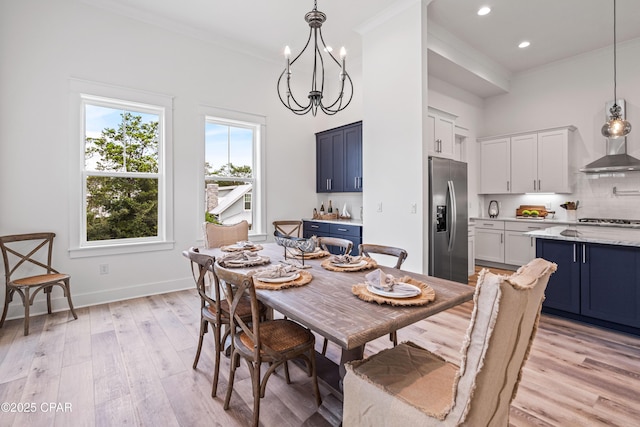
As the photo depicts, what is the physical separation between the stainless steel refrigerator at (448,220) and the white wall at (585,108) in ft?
7.56

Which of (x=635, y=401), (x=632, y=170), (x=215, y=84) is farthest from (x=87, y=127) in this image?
(x=632, y=170)

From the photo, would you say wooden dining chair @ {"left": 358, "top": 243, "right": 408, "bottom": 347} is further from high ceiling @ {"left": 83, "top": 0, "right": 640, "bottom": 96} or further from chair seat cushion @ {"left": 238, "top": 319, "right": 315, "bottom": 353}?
high ceiling @ {"left": 83, "top": 0, "right": 640, "bottom": 96}

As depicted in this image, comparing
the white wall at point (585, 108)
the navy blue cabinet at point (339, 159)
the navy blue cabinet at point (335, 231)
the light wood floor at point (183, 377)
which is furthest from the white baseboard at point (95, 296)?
the white wall at point (585, 108)

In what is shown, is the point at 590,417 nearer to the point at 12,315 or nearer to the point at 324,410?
the point at 324,410

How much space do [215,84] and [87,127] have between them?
1.72 metres

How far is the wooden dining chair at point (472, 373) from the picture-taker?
93 cm

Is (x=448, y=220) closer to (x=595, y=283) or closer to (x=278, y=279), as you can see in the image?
(x=595, y=283)

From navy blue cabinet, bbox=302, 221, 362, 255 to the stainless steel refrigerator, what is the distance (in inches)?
42.2

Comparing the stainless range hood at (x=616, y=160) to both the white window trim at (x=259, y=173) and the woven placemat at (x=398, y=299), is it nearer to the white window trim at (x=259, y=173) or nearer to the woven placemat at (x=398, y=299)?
the woven placemat at (x=398, y=299)

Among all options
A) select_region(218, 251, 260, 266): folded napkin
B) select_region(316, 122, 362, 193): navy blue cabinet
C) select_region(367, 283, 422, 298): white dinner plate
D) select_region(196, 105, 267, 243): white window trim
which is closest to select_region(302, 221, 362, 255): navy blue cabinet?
select_region(316, 122, 362, 193): navy blue cabinet

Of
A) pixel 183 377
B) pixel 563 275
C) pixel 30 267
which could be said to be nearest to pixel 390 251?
pixel 183 377

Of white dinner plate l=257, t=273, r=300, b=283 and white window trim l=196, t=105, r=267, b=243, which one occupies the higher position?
white window trim l=196, t=105, r=267, b=243

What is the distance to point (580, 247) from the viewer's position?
3.12 m

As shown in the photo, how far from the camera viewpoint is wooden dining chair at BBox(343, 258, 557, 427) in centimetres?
93
